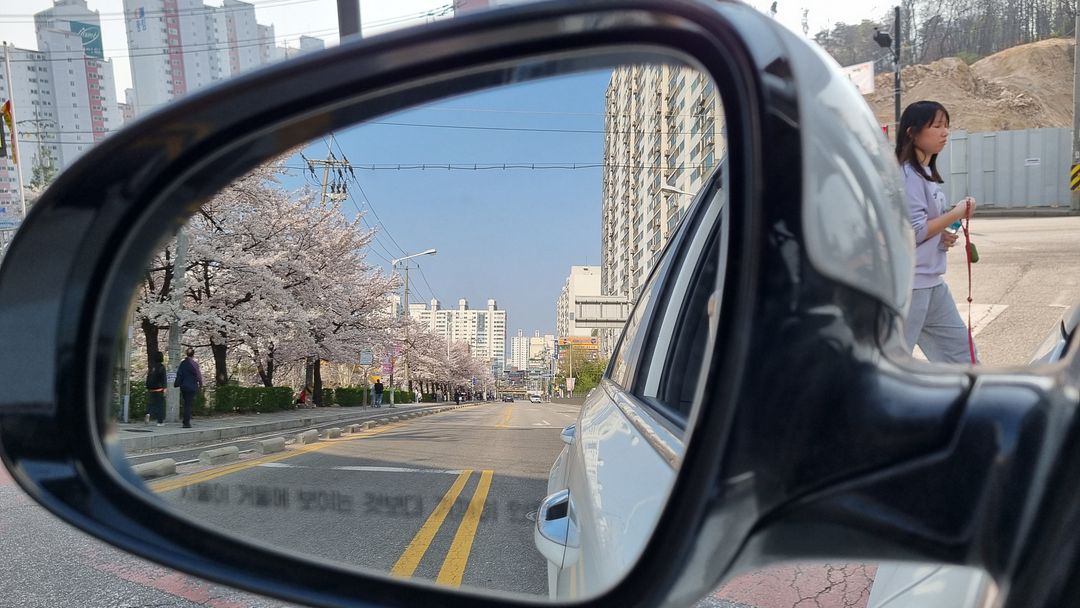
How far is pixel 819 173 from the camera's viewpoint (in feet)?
1.62

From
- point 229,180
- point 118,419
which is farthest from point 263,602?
point 229,180

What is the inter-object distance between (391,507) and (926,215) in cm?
185

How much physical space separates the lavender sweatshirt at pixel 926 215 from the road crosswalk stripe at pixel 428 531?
1370 mm

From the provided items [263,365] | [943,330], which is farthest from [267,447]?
[943,330]

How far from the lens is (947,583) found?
2.33 ft

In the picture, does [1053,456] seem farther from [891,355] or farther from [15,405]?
[15,405]

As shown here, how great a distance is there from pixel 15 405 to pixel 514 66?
2.27 feet

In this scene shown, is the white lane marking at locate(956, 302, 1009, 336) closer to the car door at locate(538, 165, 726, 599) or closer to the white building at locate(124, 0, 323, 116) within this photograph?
the car door at locate(538, 165, 726, 599)

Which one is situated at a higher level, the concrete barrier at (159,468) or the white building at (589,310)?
the white building at (589,310)

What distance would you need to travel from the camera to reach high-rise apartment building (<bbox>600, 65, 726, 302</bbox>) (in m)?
0.75

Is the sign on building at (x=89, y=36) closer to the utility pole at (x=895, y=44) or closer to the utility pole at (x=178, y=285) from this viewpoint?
the utility pole at (x=895, y=44)

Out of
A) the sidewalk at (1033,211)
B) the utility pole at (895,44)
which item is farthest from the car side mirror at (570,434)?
the sidewalk at (1033,211)

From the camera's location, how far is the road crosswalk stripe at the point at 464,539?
2557 millimetres

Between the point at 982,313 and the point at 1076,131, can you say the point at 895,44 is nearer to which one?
the point at 1076,131
